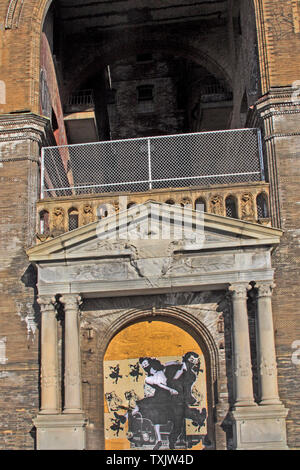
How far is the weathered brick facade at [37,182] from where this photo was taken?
45.2 ft

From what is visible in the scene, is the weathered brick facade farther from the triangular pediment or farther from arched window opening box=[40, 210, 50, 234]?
the triangular pediment

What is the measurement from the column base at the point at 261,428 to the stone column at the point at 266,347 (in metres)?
0.21

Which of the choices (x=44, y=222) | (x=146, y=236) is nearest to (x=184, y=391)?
(x=146, y=236)

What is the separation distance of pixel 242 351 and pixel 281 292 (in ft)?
5.28

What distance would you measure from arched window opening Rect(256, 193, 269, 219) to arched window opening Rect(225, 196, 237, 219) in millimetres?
544

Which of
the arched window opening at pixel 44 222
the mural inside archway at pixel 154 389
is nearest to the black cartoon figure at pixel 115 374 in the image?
the mural inside archway at pixel 154 389

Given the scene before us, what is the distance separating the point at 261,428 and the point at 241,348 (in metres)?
1.55

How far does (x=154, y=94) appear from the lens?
27672 millimetres

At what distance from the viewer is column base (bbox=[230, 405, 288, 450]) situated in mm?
12703

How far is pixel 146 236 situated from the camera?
46.2 ft

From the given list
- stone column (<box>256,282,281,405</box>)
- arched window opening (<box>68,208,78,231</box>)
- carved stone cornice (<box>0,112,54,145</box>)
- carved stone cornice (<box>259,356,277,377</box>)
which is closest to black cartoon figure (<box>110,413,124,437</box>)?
stone column (<box>256,282,281,405</box>)

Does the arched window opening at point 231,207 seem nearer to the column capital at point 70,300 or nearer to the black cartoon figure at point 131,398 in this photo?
the column capital at point 70,300

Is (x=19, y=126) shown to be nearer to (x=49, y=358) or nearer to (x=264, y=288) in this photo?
(x=49, y=358)
